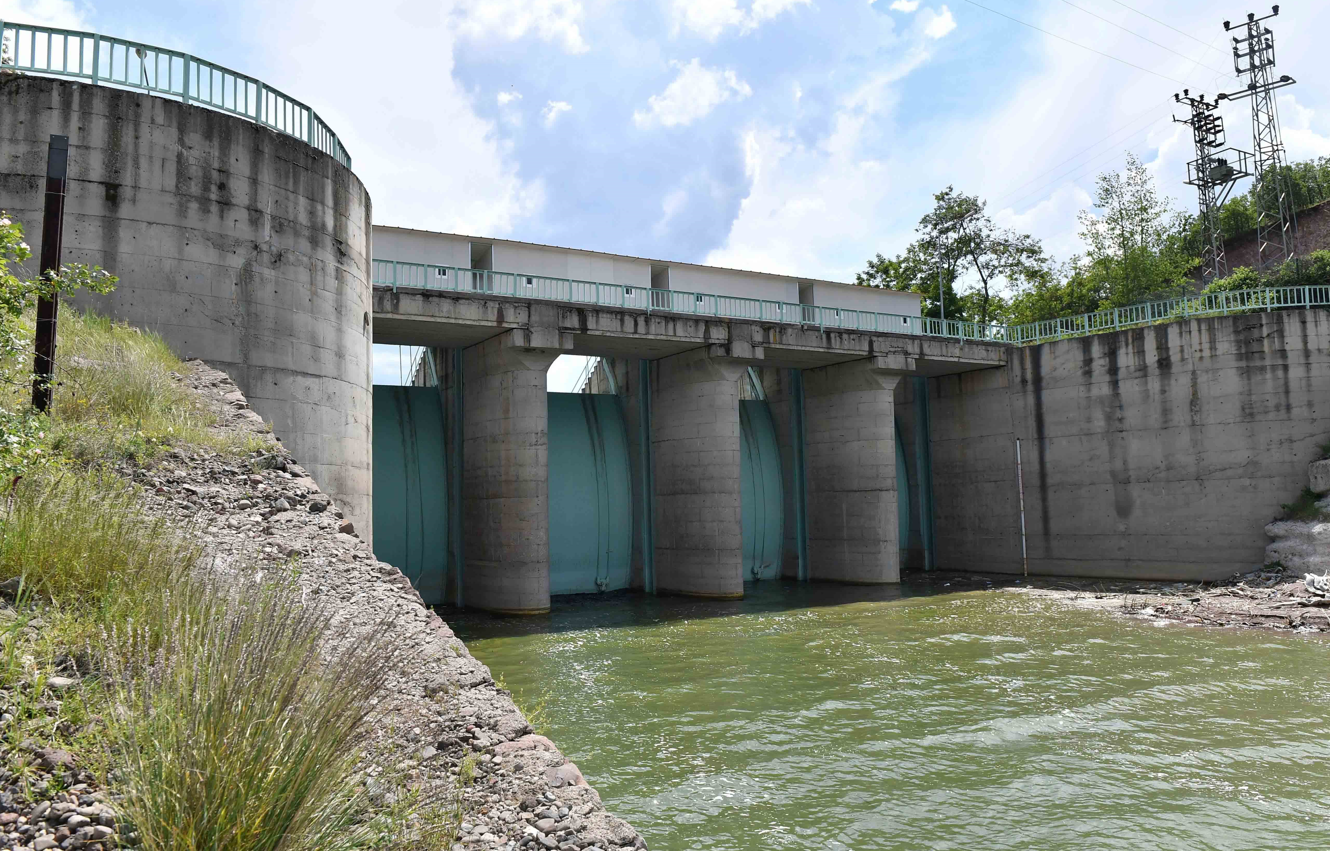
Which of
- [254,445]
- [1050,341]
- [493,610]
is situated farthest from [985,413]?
[254,445]

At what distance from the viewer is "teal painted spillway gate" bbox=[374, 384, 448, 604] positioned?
77.4 ft

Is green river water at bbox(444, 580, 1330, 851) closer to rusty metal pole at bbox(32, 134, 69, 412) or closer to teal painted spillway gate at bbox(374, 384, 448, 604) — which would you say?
teal painted spillway gate at bbox(374, 384, 448, 604)

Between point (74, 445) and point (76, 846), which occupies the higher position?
point (74, 445)

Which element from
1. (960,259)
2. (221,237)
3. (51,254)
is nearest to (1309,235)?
(960,259)

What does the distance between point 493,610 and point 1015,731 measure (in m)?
14.6

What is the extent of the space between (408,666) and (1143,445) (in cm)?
Result: 2649

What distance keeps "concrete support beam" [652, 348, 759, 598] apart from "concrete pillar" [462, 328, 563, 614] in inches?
200

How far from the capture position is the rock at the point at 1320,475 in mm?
23297

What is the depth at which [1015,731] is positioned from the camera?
1074 centimetres

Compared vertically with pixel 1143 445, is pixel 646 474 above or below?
below

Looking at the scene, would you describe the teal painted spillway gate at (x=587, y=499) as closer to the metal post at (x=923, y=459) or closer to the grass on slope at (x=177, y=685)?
the metal post at (x=923, y=459)

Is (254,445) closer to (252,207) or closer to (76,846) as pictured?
(252,207)

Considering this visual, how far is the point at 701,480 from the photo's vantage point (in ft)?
84.2

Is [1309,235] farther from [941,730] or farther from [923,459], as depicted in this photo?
[941,730]
